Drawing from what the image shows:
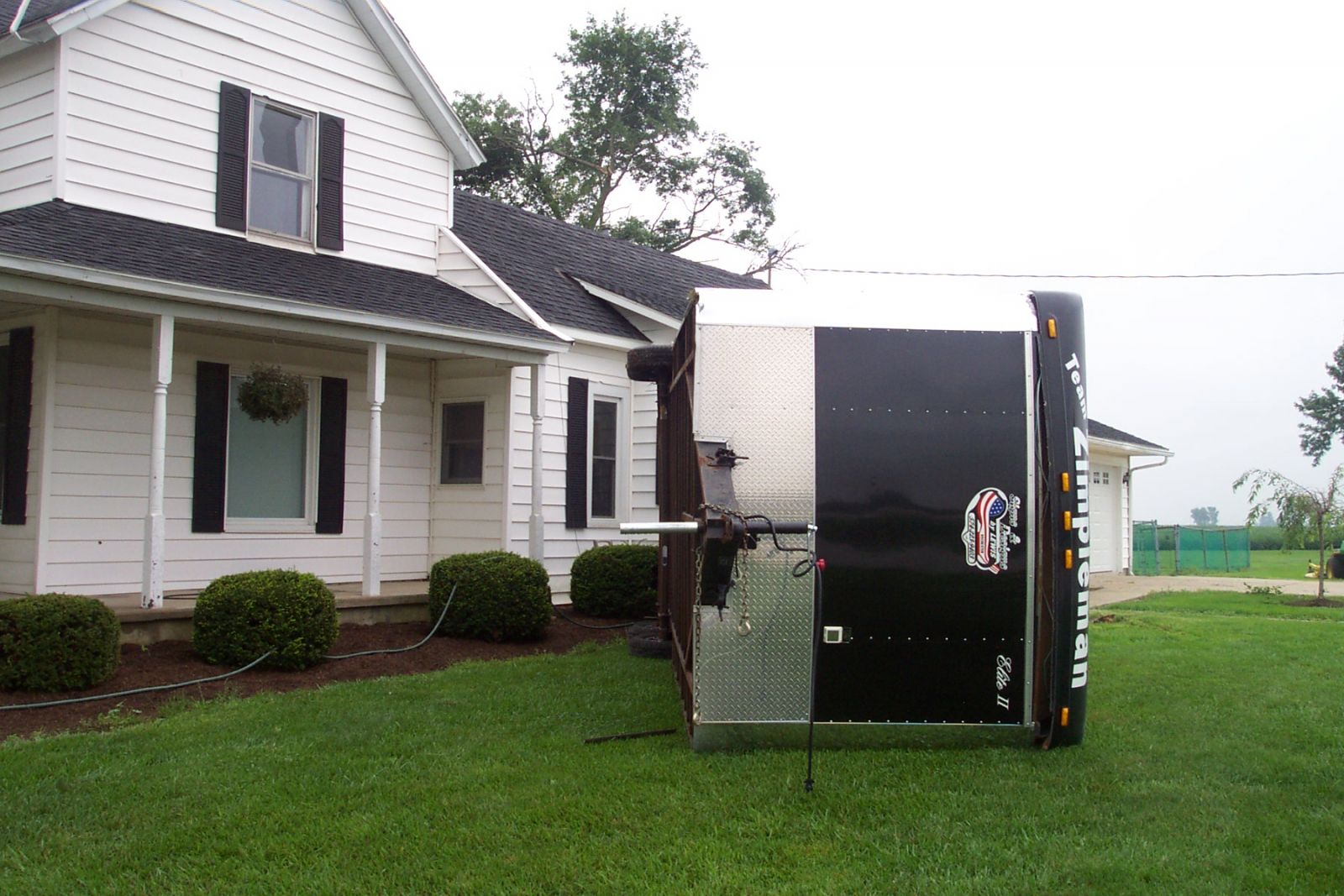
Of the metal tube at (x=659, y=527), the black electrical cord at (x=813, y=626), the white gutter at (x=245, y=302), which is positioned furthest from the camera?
the white gutter at (x=245, y=302)

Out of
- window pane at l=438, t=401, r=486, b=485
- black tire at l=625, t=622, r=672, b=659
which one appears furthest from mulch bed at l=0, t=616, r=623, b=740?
window pane at l=438, t=401, r=486, b=485

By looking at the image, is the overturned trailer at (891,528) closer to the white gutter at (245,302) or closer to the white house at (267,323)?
the white gutter at (245,302)

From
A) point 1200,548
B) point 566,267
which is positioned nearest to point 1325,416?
point 1200,548

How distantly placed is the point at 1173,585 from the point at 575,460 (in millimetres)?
12180

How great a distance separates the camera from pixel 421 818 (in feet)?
15.0

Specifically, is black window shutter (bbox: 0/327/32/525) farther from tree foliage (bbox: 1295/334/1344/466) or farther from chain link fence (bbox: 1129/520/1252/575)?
tree foliage (bbox: 1295/334/1344/466)

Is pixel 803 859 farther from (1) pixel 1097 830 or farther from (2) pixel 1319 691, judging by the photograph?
(2) pixel 1319 691

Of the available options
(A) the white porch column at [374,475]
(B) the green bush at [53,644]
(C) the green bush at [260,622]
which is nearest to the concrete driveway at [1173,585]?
(A) the white porch column at [374,475]

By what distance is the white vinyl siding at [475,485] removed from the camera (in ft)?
37.8

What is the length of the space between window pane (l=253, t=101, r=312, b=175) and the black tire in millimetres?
5372

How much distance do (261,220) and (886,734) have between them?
760 cm

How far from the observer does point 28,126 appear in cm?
916

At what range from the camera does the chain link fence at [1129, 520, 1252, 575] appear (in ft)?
94.1

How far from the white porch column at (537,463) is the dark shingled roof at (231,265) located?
0.46 m
